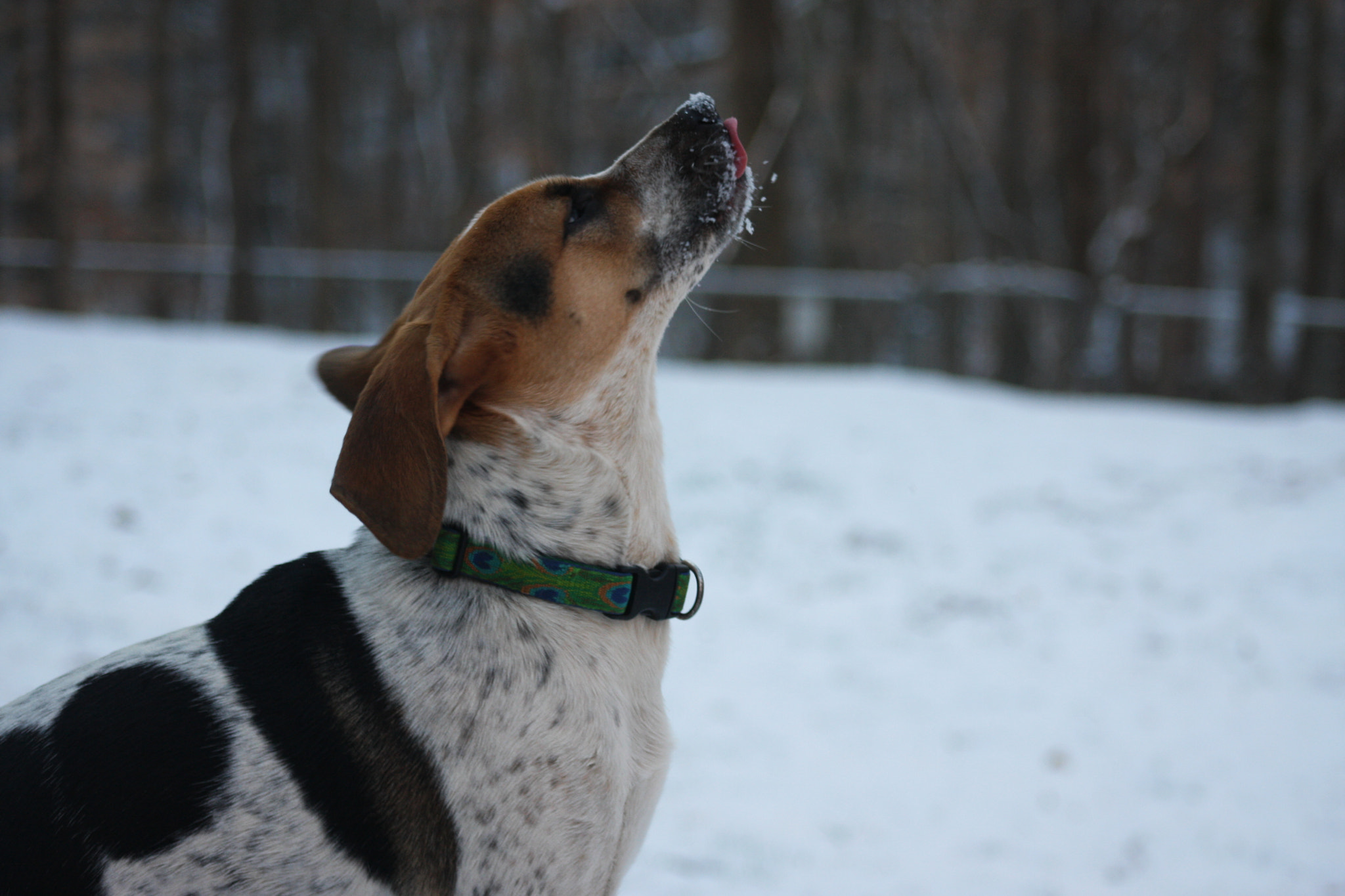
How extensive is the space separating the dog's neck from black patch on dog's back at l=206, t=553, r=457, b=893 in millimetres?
419

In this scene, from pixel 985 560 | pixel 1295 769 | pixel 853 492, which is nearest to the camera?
pixel 1295 769

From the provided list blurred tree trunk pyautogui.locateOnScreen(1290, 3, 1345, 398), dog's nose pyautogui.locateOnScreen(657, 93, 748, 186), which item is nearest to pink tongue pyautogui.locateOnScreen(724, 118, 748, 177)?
dog's nose pyautogui.locateOnScreen(657, 93, 748, 186)

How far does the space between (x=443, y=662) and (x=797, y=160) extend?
1020 inches

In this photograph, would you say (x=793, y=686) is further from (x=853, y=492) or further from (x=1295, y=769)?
(x=853, y=492)

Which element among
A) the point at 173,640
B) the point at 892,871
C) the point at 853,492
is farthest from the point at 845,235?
the point at 173,640

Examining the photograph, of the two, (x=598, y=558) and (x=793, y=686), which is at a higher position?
(x=598, y=558)

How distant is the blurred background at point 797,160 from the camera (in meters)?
14.2

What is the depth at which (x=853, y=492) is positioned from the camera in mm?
8453

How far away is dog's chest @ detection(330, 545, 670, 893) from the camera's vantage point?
212 centimetres

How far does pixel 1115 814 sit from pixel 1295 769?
1.09m

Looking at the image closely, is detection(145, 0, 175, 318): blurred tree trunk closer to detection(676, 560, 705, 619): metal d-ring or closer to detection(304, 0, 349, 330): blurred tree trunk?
detection(304, 0, 349, 330): blurred tree trunk

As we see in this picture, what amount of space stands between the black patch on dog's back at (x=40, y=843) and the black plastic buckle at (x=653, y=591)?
1.15 meters

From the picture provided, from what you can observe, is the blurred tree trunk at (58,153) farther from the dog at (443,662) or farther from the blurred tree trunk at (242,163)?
the dog at (443,662)

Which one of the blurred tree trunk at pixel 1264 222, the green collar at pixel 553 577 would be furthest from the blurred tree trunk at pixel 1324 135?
the green collar at pixel 553 577
